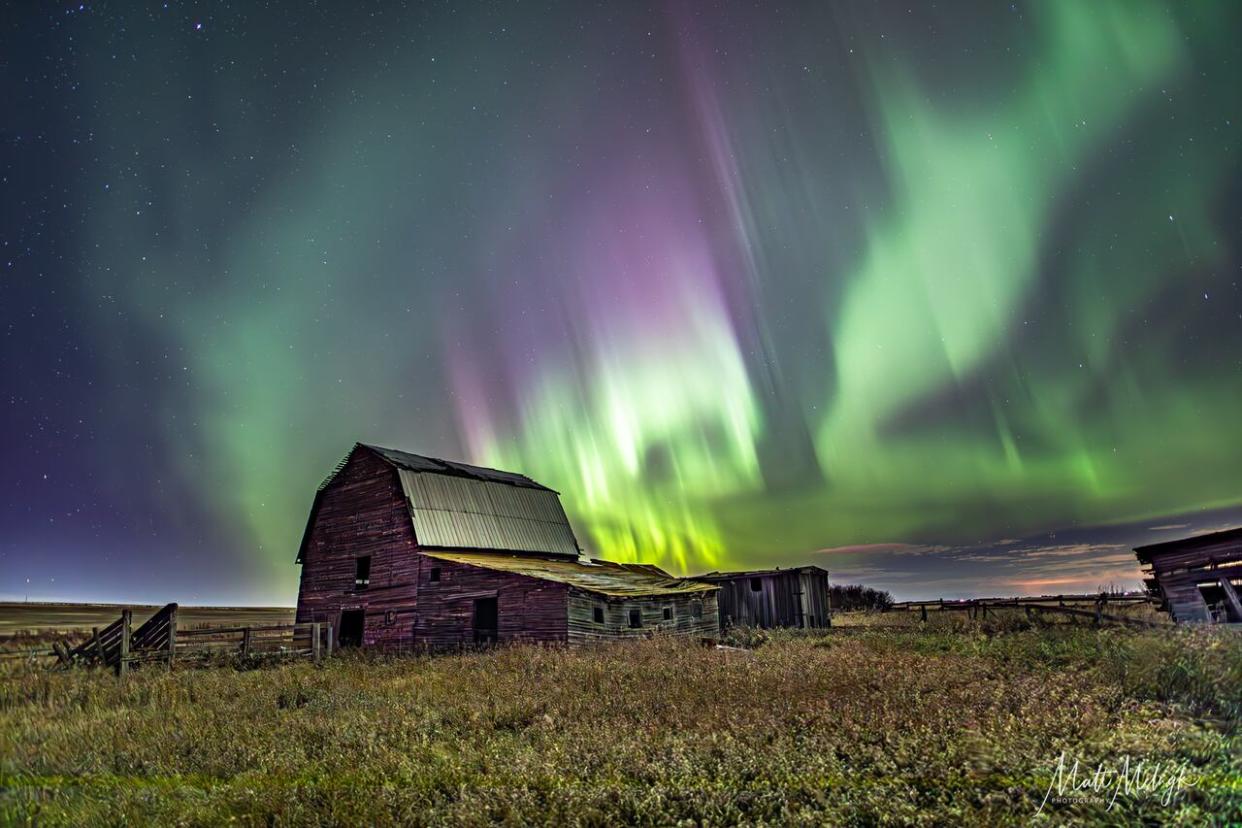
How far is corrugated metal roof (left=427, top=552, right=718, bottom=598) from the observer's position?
29219 millimetres

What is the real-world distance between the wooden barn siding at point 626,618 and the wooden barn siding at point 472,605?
807mm

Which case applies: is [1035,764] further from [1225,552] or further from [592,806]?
[1225,552]

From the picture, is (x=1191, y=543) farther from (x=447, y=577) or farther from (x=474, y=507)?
(x=474, y=507)

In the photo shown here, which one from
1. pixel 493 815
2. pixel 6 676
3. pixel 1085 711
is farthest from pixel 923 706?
pixel 6 676

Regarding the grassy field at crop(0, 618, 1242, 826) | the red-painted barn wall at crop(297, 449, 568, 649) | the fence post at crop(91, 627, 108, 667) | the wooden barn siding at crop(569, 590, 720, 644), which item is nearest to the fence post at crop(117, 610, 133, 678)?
the fence post at crop(91, 627, 108, 667)

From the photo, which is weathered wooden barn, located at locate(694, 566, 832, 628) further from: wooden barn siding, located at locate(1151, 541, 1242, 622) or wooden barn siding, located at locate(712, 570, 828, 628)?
wooden barn siding, located at locate(1151, 541, 1242, 622)

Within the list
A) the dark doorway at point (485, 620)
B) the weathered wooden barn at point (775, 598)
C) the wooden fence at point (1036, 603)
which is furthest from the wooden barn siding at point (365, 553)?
the wooden fence at point (1036, 603)

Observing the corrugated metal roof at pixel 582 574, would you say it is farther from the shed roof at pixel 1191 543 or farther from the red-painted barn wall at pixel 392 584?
the shed roof at pixel 1191 543

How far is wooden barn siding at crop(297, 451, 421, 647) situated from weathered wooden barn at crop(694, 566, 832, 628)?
691 inches

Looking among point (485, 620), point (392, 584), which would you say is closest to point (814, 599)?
point (485, 620)

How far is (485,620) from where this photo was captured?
96.9 feet

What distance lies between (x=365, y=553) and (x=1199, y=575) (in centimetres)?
3498

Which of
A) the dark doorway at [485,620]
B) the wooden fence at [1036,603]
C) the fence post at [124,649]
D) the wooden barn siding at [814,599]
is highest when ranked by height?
the fence post at [124,649]

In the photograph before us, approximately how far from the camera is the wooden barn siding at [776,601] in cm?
3666
